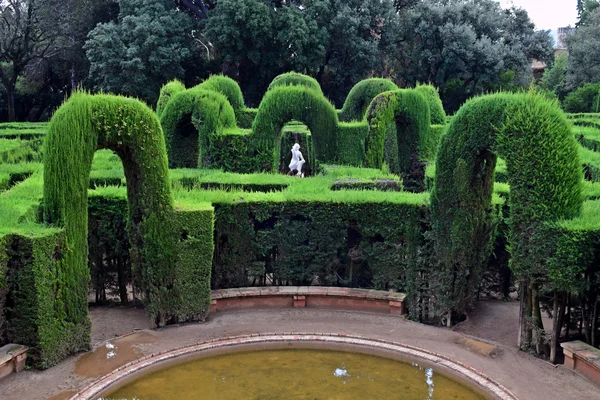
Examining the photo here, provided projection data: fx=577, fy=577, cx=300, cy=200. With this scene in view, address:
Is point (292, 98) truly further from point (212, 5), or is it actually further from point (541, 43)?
point (541, 43)

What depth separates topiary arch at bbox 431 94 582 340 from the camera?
943 cm

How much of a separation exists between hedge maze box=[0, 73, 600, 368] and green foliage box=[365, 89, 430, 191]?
478cm

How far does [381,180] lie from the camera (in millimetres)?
16094

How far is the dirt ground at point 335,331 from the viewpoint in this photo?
8.59 metres

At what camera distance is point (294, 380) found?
8953mm

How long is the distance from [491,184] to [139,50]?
32140 mm

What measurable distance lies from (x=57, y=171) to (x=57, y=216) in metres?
0.74

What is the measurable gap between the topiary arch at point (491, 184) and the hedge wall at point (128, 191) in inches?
206

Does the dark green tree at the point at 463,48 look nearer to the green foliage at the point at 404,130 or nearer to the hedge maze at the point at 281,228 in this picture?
the green foliage at the point at 404,130

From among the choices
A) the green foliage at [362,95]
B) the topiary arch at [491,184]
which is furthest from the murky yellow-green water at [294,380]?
the green foliage at [362,95]

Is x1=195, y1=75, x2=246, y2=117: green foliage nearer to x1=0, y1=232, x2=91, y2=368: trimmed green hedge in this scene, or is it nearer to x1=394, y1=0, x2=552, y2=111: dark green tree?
x1=0, y1=232, x2=91, y2=368: trimmed green hedge

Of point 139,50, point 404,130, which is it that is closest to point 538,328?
point 404,130

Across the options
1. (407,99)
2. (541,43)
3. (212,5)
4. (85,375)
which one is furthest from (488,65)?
(85,375)

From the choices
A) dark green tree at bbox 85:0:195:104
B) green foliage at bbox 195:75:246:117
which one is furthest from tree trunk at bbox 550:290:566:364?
dark green tree at bbox 85:0:195:104
